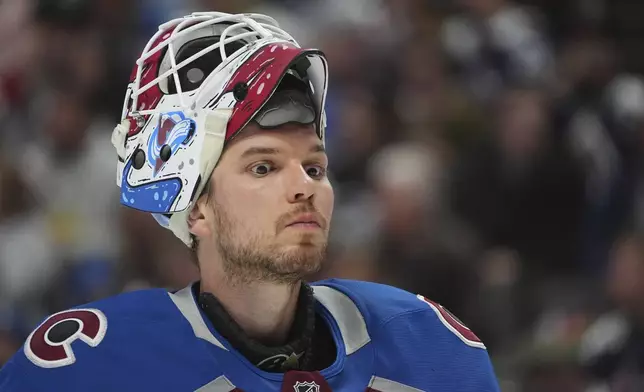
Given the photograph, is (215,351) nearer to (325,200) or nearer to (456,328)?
(325,200)

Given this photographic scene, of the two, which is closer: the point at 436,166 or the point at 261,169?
the point at 261,169

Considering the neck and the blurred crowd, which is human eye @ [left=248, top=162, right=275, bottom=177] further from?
the blurred crowd

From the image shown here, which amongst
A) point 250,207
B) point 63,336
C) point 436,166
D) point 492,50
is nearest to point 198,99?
point 250,207

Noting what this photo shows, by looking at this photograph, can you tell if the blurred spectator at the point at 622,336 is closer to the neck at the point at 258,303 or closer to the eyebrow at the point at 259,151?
the neck at the point at 258,303

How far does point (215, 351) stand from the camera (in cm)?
247

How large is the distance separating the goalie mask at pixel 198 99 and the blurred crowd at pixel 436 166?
1.95 meters

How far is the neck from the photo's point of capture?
8.49 ft

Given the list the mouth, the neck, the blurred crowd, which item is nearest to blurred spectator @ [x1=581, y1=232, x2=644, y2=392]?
the blurred crowd

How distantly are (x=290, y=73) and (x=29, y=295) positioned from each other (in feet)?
9.71

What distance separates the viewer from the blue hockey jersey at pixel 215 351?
240cm

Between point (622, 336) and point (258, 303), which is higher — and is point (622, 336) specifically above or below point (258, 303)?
below

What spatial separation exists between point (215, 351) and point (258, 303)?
165mm

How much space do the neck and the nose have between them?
0.61 ft

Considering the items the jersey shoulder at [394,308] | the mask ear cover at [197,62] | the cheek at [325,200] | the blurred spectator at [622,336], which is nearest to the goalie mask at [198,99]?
the mask ear cover at [197,62]
